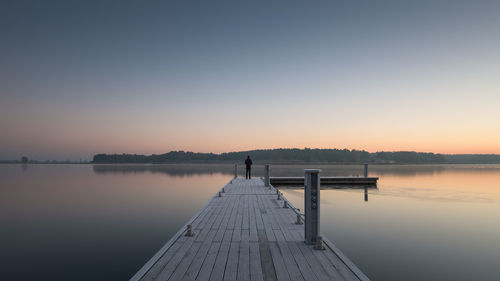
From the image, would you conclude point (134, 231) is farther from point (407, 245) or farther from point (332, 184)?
point (332, 184)

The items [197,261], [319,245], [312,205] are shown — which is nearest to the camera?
[197,261]

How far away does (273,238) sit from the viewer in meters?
6.23

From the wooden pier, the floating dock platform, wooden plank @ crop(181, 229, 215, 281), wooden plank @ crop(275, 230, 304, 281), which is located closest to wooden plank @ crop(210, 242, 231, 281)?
the wooden pier

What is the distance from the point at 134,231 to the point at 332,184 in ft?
58.5

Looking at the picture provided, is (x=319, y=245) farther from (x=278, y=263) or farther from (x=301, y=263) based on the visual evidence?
(x=278, y=263)

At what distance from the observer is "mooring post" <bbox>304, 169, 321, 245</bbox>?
5.54 m

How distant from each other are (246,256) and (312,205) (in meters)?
1.53

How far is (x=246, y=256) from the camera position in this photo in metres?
5.14

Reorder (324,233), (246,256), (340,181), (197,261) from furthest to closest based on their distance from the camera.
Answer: (340,181) → (324,233) → (246,256) → (197,261)

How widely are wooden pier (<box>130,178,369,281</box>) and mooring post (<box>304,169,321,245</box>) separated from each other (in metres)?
A: 0.26

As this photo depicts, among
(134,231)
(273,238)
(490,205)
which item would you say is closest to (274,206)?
(273,238)

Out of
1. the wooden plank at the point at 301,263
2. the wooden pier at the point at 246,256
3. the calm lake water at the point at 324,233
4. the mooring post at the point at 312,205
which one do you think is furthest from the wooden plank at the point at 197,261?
the calm lake water at the point at 324,233

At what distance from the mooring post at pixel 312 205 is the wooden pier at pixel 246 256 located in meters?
0.26

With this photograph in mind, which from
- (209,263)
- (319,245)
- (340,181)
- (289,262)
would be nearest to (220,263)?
(209,263)
